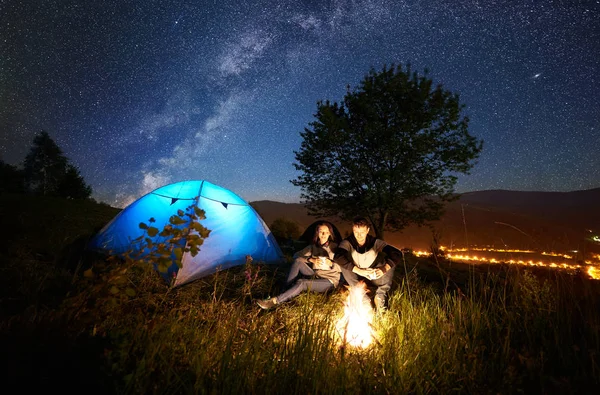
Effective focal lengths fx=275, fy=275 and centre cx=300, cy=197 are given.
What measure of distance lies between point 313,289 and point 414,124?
9.67 metres

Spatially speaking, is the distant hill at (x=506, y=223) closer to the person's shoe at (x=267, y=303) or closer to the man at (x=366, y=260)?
the man at (x=366, y=260)

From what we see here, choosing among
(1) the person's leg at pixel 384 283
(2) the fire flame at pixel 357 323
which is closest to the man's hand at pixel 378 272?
(1) the person's leg at pixel 384 283

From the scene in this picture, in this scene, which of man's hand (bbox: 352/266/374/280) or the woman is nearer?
man's hand (bbox: 352/266/374/280)

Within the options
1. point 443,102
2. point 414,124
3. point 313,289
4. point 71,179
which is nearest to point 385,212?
point 414,124

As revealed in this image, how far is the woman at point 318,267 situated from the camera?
4.45 metres

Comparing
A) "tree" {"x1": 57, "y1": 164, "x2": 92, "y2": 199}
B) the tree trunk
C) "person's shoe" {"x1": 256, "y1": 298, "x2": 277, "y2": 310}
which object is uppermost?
"tree" {"x1": 57, "y1": 164, "x2": 92, "y2": 199}

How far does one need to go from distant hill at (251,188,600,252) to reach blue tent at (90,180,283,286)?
4.03 metres

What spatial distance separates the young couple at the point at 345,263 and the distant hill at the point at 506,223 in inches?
43.3

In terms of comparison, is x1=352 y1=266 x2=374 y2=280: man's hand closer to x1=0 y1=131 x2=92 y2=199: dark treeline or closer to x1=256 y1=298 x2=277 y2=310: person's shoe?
x1=256 y1=298 x2=277 y2=310: person's shoe

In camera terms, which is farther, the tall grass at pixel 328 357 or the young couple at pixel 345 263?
the young couple at pixel 345 263

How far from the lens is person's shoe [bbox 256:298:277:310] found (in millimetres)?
4039

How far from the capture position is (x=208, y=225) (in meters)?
6.07

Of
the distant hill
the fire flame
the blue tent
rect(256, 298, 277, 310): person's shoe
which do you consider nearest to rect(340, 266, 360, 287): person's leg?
the fire flame

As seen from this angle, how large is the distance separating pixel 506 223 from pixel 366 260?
7.14 ft
